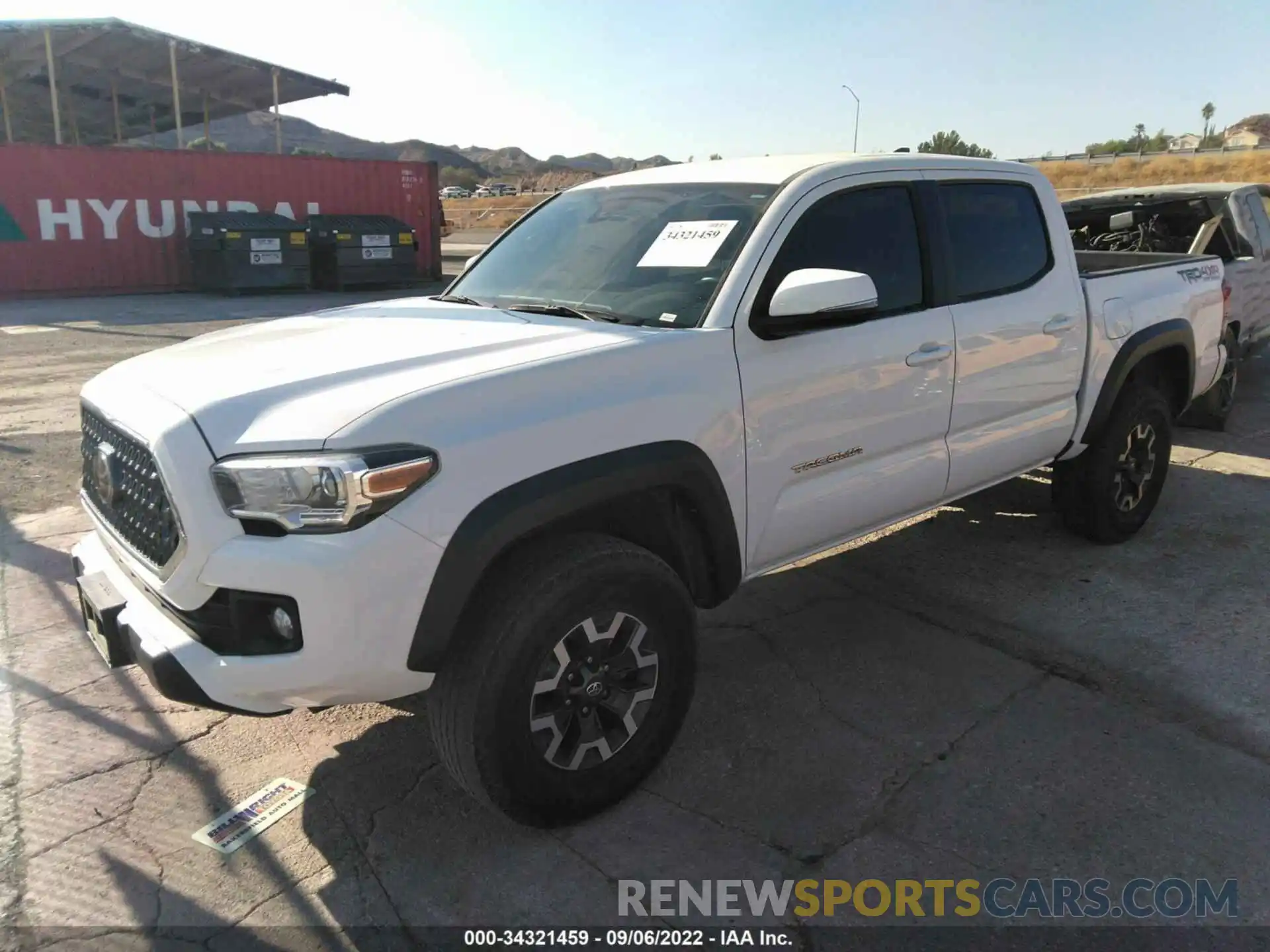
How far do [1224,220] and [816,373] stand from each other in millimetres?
6515

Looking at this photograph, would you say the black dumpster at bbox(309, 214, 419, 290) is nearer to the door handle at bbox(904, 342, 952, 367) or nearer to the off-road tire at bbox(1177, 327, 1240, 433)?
the off-road tire at bbox(1177, 327, 1240, 433)

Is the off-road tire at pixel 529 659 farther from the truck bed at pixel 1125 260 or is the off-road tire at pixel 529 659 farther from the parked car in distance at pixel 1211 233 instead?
the parked car in distance at pixel 1211 233

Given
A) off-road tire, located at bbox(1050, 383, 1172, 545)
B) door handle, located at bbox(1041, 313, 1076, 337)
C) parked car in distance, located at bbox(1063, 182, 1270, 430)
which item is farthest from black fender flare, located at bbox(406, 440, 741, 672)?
parked car in distance, located at bbox(1063, 182, 1270, 430)

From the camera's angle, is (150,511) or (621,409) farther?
(621,409)

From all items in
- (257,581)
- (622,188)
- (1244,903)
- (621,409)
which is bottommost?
(1244,903)

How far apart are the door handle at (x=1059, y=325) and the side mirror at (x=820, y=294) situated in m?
1.55

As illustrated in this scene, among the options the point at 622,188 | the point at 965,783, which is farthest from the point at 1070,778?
the point at 622,188

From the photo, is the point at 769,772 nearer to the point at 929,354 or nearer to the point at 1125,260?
the point at 929,354

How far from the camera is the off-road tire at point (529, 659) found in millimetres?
2426

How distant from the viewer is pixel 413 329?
309 cm

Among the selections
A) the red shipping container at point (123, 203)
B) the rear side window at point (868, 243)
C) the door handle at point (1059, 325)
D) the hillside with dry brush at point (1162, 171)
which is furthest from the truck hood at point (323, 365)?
the hillside with dry brush at point (1162, 171)

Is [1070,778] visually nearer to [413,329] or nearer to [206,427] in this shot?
[413,329]

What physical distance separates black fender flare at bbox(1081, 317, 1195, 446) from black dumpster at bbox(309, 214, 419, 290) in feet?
55.5

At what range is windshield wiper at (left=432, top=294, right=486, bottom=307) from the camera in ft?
12.0
